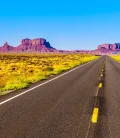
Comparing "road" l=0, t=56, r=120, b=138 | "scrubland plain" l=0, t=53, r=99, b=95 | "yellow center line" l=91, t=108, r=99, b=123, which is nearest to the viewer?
"road" l=0, t=56, r=120, b=138

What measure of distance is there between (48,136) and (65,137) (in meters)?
0.36

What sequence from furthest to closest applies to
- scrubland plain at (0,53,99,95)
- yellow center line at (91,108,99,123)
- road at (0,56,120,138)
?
1. scrubland plain at (0,53,99,95)
2. yellow center line at (91,108,99,123)
3. road at (0,56,120,138)

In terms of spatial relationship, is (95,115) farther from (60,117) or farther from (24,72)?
(24,72)

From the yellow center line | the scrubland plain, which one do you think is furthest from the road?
the scrubland plain

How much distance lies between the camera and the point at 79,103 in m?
9.28

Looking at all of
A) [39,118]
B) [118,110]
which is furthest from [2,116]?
[118,110]

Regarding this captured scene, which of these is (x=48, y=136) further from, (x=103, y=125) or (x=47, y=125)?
(x=103, y=125)

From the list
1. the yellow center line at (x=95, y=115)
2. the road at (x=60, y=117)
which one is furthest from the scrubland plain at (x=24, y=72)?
the yellow center line at (x=95, y=115)

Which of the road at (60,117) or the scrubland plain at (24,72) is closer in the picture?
the road at (60,117)

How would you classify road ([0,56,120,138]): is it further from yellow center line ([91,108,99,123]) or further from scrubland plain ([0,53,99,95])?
scrubland plain ([0,53,99,95])

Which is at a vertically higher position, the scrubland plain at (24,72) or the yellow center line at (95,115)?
the yellow center line at (95,115)

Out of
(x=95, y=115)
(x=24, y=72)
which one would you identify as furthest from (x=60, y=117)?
(x=24, y=72)

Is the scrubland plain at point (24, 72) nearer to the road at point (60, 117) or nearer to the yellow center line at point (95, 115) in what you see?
the road at point (60, 117)

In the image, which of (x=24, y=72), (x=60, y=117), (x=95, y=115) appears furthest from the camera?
(x=24, y=72)
